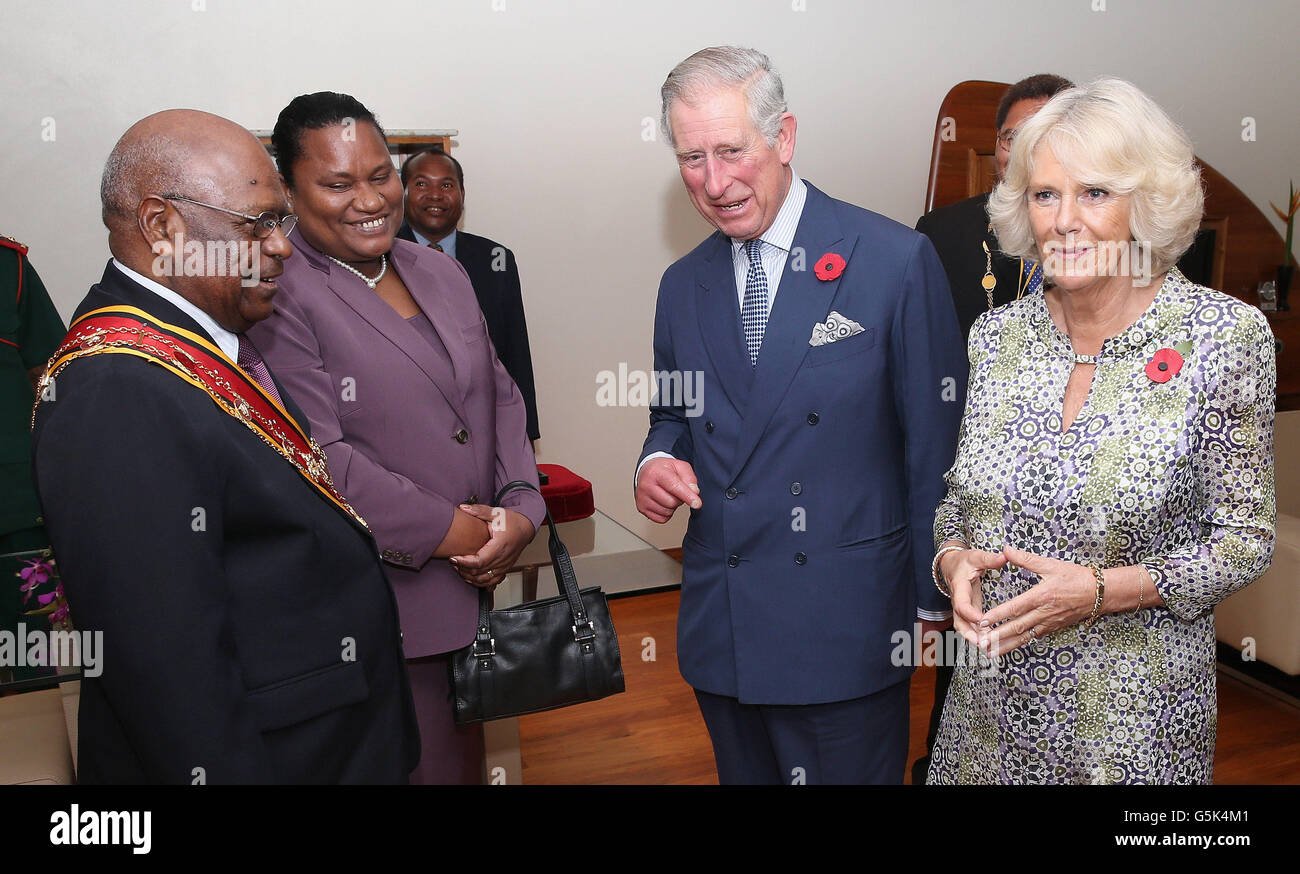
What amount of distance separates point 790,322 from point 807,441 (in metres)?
0.20

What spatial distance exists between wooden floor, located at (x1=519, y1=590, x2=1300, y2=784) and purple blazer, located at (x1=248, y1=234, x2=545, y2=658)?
1.37 m

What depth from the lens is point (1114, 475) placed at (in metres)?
1.37

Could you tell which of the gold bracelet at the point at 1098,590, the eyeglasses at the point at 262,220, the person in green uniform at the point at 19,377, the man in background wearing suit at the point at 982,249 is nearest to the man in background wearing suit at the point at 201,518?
the eyeglasses at the point at 262,220

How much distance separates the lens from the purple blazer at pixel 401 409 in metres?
1.69

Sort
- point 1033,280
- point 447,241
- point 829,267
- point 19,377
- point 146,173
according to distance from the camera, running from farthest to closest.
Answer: point 447,241
point 19,377
point 1033,280
point 829,267
point 146,173

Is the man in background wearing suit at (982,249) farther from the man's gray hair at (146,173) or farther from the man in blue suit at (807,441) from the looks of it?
the man's gray hair at (146,173)

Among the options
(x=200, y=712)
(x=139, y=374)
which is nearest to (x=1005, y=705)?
(x=200, y=712)

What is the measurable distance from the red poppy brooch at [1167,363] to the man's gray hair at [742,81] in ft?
2.24

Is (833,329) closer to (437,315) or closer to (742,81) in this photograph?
(742,81)

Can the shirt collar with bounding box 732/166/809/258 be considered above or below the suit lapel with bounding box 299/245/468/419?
above

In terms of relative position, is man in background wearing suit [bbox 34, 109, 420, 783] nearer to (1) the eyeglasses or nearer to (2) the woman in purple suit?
(1) the eyeglasses

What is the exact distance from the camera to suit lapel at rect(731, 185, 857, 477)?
1.69 meters

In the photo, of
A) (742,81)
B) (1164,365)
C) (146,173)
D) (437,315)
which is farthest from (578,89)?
(1164,365)

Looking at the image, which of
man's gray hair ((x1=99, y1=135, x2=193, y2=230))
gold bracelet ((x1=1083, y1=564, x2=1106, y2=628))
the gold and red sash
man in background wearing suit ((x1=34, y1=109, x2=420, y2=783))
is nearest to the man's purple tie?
man in background wearing suit ((x1=34, y1=109, x2=420, y2=783))
